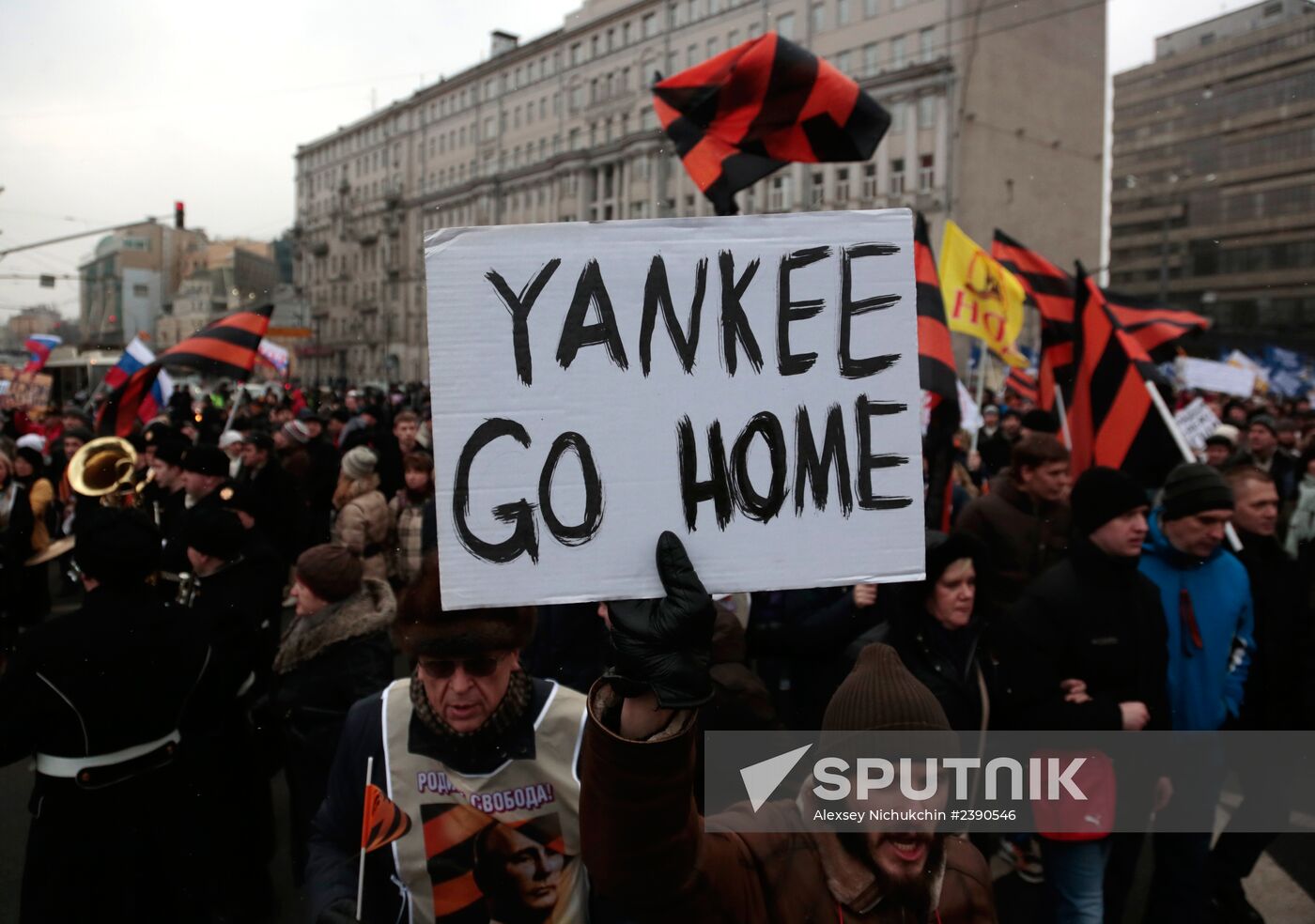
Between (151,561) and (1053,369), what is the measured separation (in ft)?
18.8

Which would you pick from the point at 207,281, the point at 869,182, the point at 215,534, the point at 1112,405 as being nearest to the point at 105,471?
the point at 215,534

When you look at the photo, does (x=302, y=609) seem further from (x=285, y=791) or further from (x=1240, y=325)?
(x=1240, y=325)

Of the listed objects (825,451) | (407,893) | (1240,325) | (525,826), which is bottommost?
(407,893)

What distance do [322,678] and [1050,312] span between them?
5.61m

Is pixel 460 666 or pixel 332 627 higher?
pixel 460 666

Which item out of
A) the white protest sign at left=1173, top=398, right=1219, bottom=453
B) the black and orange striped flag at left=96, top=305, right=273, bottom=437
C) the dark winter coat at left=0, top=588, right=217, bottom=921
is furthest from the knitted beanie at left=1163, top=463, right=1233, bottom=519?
the black and orange striped flag at left=96, top=305, right=273, bottom=437

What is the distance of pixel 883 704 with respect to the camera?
1.79m

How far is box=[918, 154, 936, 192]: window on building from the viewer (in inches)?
1425

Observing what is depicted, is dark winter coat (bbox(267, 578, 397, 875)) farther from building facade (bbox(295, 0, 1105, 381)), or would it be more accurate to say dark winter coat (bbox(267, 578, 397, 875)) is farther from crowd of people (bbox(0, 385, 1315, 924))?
building facade (bbox(295, 0, 1105, 381))

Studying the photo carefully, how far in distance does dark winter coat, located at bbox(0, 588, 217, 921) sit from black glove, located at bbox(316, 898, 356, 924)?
3.76 feet

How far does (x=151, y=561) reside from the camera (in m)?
2.85

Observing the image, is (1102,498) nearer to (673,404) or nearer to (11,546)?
(673,404)

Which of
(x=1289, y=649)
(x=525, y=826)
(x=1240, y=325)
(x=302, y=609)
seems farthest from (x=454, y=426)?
(x=1240, y=325)

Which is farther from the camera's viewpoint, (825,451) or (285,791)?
(285,791)
